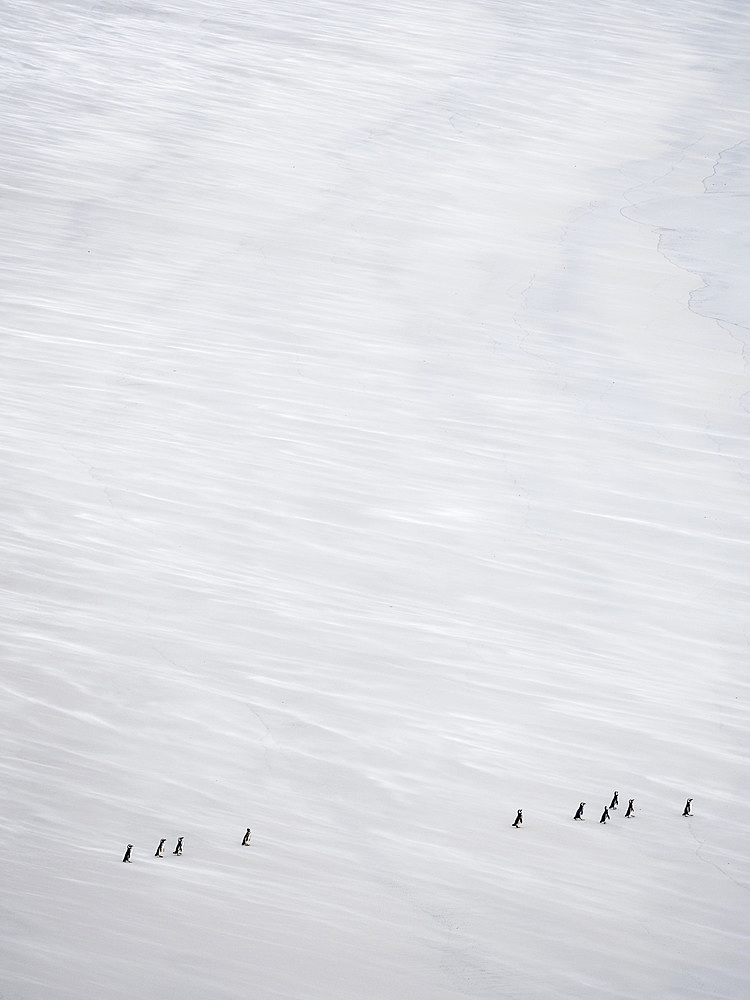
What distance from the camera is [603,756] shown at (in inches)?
117

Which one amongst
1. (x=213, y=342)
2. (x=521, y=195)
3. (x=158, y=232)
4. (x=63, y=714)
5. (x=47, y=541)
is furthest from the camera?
(x=521, y=195)

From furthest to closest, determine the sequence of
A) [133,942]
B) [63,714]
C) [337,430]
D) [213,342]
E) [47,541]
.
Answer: [213,342] → [337,430] → [47,541] → [63,714] → [133,942]

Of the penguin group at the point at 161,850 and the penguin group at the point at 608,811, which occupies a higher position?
the penguin group at the point at 161,850

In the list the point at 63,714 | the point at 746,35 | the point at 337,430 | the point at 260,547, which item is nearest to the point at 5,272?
the point at 337,430

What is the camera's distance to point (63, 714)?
286 centimetres

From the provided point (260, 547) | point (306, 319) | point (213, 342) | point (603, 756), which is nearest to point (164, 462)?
point (260, 547)

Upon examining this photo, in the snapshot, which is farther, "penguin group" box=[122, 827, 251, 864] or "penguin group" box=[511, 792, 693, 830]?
"penguin group" box=[511, 792, 693, 830]

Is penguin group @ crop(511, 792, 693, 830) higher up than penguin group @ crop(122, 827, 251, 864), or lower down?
lower down

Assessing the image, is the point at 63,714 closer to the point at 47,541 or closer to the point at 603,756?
the point at 47,541

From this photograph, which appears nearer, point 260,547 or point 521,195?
point 260,547

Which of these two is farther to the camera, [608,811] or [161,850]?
[608,811]

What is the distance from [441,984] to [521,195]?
4.03 metres

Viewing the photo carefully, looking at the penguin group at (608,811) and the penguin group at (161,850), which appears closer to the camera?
the penguin group at (161,850)

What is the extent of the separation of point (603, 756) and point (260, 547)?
1098 mm
